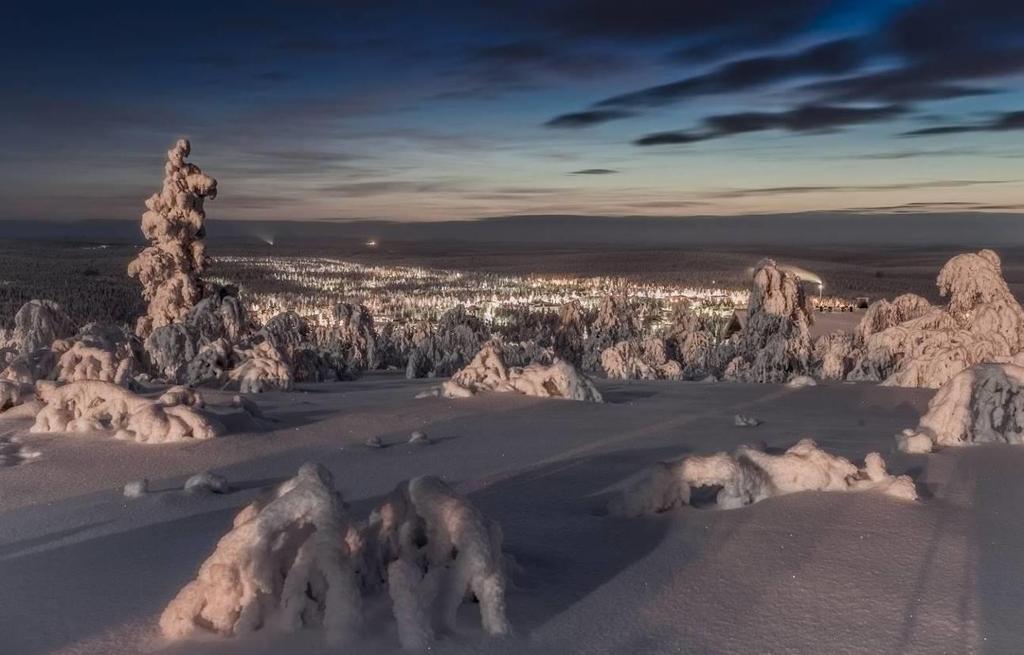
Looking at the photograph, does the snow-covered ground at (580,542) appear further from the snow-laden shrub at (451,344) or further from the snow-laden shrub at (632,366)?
the snow-laden shrub at (451,344)

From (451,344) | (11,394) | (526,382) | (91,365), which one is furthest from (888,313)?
(11,394)

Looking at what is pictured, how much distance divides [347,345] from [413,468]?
25.7m

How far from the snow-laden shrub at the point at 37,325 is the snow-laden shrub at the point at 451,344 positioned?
42.7 feet

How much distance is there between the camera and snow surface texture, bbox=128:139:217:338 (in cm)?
2142

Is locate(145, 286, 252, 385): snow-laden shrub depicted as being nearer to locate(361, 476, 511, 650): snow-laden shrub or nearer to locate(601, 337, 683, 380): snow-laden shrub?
locate(361, 476, 511, 650): snow-laden shrub

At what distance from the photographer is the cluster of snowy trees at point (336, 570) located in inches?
153

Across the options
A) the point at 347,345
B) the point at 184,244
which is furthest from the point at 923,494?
the point at 347,345

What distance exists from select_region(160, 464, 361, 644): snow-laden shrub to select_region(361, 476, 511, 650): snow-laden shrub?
0.88 ft

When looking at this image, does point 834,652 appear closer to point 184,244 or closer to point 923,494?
point 923,494

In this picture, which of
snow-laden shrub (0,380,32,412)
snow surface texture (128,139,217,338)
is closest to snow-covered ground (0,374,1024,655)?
snow-laden shrub (0,380,32,412)

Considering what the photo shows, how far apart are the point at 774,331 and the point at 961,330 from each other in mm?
11828

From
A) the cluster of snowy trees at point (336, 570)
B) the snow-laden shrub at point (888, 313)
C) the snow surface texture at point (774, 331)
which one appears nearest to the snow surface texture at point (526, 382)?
the cluster of snowy trees at point (336, 570)

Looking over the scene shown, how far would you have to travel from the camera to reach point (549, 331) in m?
42.3

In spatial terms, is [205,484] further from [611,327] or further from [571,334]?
[571,334]
